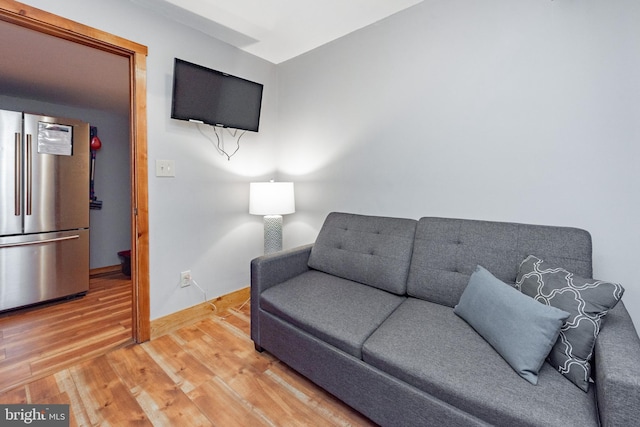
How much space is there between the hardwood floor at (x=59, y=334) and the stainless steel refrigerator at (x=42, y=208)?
19 centimetres

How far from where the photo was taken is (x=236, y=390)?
151 centimetres

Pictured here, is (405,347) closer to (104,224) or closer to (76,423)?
(76,423)

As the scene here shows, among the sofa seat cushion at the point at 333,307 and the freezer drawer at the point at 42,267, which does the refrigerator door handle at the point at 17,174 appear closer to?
the freezer drawer at the point at 42,267

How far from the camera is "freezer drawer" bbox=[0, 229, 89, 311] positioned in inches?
95.5

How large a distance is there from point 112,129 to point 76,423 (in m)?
3.49

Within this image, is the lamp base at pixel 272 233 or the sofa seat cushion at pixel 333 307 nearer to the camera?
the sofa seat cushion at pixel 333 307

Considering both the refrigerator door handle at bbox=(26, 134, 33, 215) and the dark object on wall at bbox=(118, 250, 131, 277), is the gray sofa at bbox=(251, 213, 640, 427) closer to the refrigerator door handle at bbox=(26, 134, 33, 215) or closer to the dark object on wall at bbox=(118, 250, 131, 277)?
the refrigerator door handle at bbox=(26, 134, 33, 215)

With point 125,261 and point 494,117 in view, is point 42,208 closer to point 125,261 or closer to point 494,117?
point 125,261

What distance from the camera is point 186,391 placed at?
1.51 meters

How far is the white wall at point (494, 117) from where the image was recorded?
1342 mm

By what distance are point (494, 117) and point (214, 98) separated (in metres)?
1.96

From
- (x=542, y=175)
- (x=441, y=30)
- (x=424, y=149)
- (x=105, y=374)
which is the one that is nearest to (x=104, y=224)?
(x=105, y=374)

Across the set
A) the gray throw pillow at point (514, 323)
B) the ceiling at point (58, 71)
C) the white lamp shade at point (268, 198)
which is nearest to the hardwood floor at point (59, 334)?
the white lamp shade at point (268, 198)

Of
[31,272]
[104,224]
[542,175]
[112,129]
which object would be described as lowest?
[31,272]
